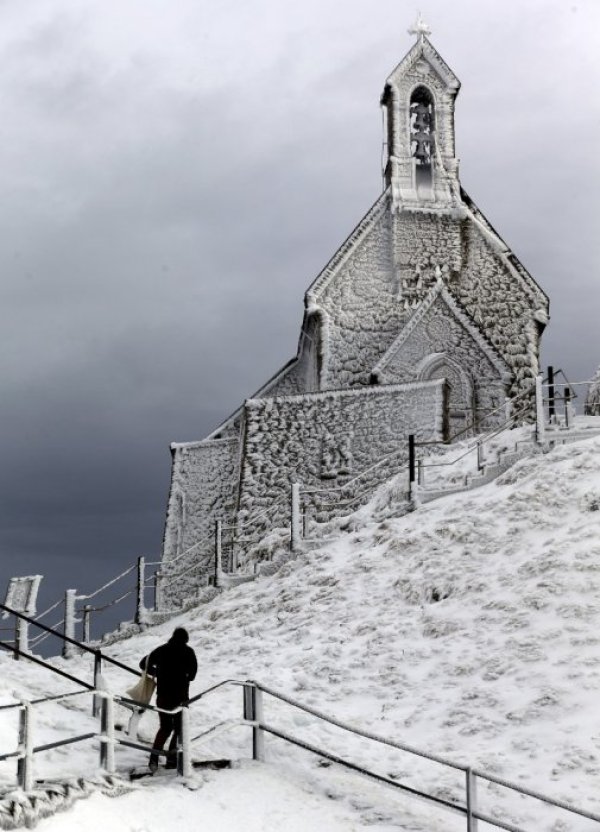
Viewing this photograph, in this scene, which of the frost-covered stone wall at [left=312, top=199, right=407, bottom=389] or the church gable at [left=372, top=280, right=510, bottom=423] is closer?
the church gable at [left=372, top=280, right=510, bottom=423]

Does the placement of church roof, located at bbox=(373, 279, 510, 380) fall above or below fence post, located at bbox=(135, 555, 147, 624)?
above

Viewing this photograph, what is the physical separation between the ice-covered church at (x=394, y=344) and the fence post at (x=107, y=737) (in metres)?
17.7

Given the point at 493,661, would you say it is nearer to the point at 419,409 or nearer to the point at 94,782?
the point at 94,782

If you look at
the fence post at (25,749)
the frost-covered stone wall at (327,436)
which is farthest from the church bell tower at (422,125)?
the fence post at (25,749)

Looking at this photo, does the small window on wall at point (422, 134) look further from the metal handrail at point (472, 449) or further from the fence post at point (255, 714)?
the fence post at point (255, 714)

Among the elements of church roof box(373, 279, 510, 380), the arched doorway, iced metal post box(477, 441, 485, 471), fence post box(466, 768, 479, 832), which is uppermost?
church roof box(373, 279, 510, 380)

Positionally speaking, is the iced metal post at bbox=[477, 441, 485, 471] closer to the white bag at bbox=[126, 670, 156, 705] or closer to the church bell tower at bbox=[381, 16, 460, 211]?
the white bag at bbox=[126, 670, 156, 705]

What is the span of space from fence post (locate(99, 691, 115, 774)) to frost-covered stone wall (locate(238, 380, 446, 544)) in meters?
17.7

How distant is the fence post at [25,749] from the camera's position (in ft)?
30.0

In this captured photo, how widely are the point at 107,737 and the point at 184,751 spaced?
0.81m

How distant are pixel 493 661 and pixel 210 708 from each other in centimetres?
352

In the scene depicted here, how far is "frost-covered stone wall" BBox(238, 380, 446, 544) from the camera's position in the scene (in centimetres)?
2905

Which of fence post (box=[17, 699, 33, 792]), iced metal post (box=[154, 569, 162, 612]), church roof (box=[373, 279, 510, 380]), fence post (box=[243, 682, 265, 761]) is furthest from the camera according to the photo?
church roof (box=[373, 279, 510, 380])

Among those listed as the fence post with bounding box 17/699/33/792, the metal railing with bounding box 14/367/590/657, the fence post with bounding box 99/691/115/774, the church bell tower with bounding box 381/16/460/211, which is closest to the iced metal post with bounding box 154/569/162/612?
the metal railing with bounding box 14/367/590/657
